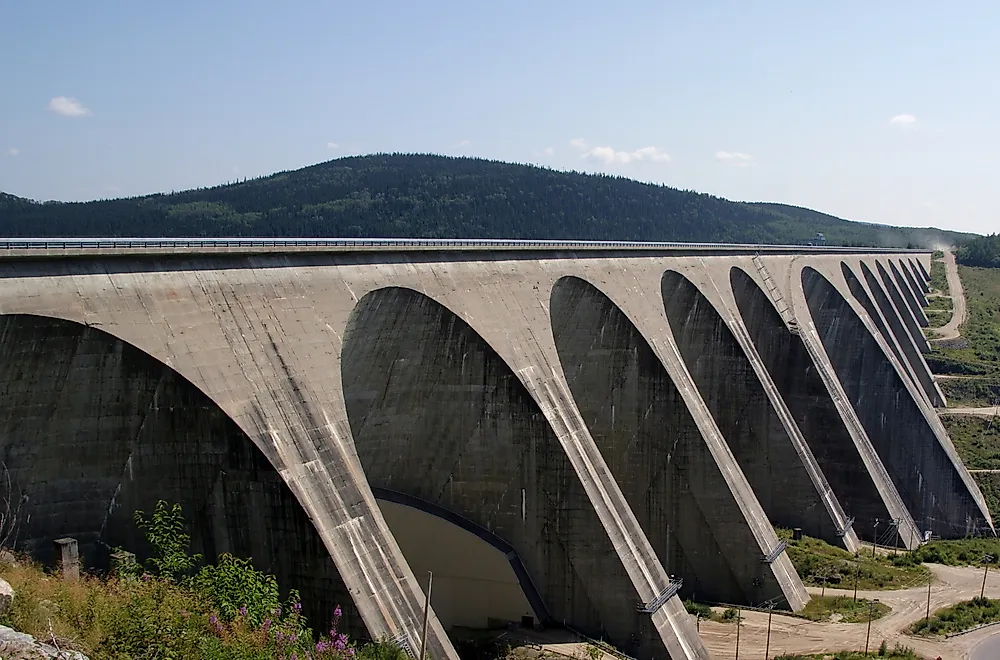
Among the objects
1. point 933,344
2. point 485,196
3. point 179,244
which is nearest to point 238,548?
point 179,244

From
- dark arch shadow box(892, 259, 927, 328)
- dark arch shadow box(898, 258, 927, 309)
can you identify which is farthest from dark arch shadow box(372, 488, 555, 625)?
dark arch shadow box(898, 258, 927, 309)

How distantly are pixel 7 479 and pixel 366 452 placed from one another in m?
9.53

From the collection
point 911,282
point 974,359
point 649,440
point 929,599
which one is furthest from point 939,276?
point 649,440

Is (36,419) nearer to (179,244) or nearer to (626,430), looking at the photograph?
(179,244)

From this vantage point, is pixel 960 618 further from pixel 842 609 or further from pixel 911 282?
pixel 911 282

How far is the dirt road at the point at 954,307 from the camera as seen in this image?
73562 mm

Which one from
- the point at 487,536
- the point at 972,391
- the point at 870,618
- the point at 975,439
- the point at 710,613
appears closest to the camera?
the point at 487,536

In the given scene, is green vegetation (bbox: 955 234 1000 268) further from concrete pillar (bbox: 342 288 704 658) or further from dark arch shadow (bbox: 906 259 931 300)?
concrete pillar (bbox: 342 288 704 658)

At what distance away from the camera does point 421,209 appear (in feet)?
406

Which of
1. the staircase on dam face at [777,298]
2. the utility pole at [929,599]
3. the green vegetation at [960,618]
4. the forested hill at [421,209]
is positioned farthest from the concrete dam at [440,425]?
the forested hill at [421,209]

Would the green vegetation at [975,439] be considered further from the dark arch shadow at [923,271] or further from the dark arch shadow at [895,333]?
the dark arch shadow at [923,271]

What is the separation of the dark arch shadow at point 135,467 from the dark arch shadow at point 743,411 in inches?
872

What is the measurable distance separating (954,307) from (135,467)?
287ft

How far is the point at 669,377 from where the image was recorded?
89.3 ft
